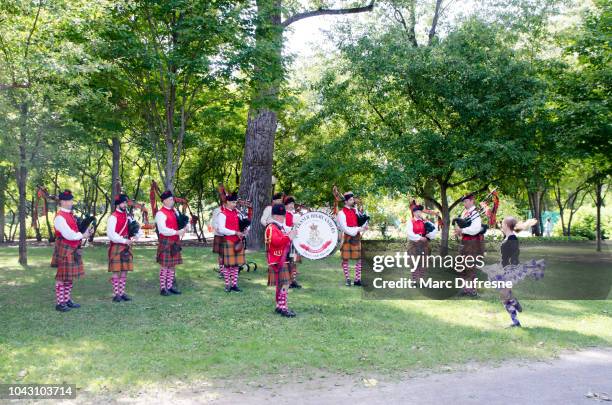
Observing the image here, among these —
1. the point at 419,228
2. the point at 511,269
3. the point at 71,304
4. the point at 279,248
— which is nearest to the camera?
the point at 511,269

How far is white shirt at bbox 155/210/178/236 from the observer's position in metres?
10.8

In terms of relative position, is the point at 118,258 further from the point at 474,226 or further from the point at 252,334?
the point at 474,226

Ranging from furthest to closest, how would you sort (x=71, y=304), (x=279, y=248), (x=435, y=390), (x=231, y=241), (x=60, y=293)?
1. (x=231, y=241)
2. (x=71, y=304)
3. (x=60, y=293)
4. (x=279, y=248)
5. (x=435, y=390)

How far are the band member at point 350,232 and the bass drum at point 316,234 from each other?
1703mm

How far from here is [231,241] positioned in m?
11.4

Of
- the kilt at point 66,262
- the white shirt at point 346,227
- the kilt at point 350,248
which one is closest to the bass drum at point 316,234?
the white shirt at point 346,227

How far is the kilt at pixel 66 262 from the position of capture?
9.30 meters

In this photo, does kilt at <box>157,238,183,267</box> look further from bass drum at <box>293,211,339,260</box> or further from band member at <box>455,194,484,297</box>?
band member at <box>455,194,484,297</box>

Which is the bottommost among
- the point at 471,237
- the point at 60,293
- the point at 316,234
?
the point at 60,293

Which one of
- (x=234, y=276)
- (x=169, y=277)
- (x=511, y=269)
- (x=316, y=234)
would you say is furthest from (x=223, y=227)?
(x=511, y=269)

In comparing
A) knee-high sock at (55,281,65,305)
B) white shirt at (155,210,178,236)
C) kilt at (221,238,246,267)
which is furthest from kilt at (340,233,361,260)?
knee-high sock at (55,281,65,305)

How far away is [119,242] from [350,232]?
4.92 meters

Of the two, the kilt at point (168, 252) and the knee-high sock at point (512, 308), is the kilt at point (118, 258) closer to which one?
the kilt at point (168, 252)

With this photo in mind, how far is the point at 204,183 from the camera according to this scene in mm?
30828
